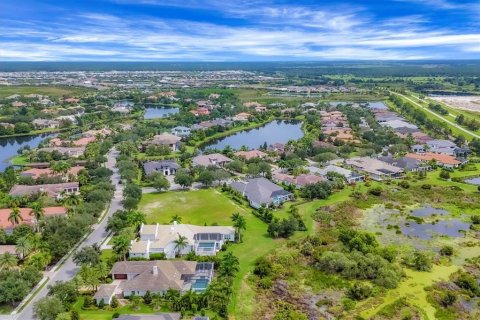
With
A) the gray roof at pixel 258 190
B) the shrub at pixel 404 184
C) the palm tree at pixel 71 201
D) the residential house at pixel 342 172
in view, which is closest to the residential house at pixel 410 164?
the shrub at pixel 404 184

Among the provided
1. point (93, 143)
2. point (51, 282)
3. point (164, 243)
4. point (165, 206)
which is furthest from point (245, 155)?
point (51, 282)

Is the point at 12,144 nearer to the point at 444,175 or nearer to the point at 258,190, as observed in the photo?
the point at 258,190

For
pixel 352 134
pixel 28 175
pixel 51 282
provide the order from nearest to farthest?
pixel 51 282
pixel 28 175
pixel 352 134

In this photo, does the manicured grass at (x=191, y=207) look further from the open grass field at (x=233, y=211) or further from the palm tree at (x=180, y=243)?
the palm tree at (x=180, y=243)

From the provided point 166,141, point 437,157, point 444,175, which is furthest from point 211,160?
point 437,157

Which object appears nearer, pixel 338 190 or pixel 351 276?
pixel 351 276

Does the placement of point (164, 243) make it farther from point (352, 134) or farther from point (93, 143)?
point (352, 134)

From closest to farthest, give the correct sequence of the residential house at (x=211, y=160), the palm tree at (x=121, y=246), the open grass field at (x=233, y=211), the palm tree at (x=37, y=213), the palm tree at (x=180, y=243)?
the open grass field at (x=233, y=211)
the palm tree at (x=121, y=246)
the palm tree at (x=180, y=243)
the palm tree at (x=37, y=213)
the residential house at (x=211, y=160)
